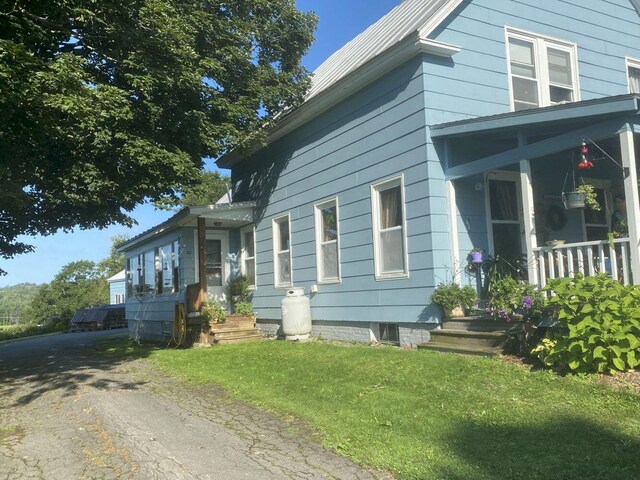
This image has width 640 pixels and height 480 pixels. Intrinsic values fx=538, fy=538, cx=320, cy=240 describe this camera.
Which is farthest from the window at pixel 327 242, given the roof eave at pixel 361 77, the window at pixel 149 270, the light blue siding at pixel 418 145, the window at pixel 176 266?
the window at pixel 149 270

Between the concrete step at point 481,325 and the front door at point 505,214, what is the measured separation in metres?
1.65

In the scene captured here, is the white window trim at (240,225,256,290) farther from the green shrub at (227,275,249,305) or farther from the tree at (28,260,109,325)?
the tree at (28,260,109,325)

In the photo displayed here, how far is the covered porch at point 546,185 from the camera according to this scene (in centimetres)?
659

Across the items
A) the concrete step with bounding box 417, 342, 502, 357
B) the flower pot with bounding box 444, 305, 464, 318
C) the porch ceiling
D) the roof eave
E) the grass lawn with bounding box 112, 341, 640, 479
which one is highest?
the roof eave

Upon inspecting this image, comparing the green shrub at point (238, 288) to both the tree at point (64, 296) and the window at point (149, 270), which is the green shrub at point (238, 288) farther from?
the tree at point (64, 296)

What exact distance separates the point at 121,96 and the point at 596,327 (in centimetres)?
711

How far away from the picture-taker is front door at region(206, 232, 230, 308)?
15.1 m

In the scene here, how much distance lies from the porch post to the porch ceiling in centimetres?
26

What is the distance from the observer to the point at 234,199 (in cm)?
1612

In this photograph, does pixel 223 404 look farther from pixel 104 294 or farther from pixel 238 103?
pixel 104 294

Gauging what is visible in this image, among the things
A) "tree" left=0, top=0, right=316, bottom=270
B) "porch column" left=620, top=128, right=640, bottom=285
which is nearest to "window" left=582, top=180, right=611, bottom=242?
"porch column" left=620, top=128, right=640, bottom=285

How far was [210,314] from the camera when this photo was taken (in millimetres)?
12672

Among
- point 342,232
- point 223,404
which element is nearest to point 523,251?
point 342,232

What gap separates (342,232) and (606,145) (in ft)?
16.3
